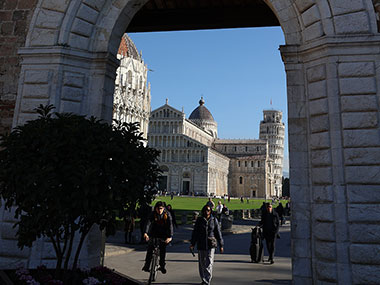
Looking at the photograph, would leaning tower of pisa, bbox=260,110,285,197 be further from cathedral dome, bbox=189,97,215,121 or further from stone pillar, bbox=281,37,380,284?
stone pillar, bbox=281,37,380,284

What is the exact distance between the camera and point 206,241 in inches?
268

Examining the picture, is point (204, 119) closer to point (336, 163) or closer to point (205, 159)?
point (205, 159)

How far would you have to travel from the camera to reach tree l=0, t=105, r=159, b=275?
12.9 feet

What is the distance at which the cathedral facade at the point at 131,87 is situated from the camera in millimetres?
59250

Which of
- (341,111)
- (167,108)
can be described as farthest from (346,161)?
(167,108)

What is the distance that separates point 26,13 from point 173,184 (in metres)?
77.7

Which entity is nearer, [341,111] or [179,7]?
[341,111]

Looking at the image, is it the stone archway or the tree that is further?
the stone archway

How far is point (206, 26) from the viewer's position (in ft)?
34.4

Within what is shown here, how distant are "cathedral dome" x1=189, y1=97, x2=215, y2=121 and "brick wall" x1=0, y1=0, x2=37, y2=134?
105971 mm

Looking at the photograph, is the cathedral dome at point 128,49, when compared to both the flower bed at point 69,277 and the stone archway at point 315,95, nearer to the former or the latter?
the stone archway at point 315,95

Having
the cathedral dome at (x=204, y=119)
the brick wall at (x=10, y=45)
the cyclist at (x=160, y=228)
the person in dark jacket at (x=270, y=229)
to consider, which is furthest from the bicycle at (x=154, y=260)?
the cathedral dome at (x=204, y=119)

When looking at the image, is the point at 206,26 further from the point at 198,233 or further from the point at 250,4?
the point at 198,233

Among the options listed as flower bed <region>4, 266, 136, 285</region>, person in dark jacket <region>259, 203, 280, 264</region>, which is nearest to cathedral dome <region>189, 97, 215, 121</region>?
person in dark jacket <region>259, 203, 280, 264</region>
